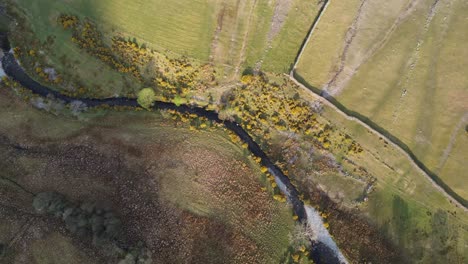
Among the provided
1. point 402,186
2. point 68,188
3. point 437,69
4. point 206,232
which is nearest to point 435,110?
point 437,69

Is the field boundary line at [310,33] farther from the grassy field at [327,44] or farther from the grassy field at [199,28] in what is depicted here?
the grassy field at [199,28]

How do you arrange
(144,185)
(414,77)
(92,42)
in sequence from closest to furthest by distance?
(144,185), (414,77), (92,42)

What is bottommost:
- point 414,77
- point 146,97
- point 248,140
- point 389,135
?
point 248,140

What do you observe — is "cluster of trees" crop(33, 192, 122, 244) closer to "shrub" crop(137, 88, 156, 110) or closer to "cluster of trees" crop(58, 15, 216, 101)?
"shrub" crop(137, 88, 156, 110)

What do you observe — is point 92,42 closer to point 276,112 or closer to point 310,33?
point 276,112

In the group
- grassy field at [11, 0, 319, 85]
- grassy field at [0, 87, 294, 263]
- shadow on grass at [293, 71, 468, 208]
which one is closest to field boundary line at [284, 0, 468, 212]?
shadow on grass at [293, 71, 468, 208]

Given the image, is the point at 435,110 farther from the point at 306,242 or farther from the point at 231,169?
the point at 231,169

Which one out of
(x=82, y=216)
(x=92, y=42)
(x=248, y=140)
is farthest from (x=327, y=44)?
(x=82, y=216)
